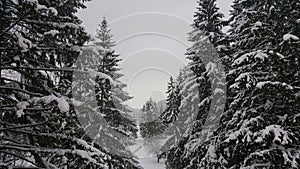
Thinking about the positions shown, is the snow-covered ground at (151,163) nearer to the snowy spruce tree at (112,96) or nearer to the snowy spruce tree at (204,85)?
the snowy spruce tree at (112,96)

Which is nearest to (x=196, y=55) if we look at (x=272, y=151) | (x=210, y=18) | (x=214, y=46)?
(x=214, y=46)

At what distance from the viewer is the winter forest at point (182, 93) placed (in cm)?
566

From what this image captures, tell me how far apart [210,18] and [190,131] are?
242 inches

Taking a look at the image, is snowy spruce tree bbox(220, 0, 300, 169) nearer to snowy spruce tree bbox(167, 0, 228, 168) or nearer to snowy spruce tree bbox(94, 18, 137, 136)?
snowy spruce tree bbox(167, 0, 228, 168)

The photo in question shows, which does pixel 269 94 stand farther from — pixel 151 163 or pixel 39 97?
pixel 151 163

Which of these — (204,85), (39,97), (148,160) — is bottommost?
(39,97)

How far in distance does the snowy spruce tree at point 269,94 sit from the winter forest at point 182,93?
35mm

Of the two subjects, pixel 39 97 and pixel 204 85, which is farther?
pixel 204 85

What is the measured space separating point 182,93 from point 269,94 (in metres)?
7.63

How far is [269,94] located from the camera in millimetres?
9469

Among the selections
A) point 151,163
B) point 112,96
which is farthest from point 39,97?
point 151,163

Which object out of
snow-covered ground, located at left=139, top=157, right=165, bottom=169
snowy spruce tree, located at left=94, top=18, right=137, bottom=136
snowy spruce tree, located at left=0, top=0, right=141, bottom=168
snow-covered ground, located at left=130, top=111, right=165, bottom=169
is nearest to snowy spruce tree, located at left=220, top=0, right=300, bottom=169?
snowy spruce tree, located at left=0, top=0, right=141, bottom=168

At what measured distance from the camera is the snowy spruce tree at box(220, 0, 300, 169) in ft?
28.9

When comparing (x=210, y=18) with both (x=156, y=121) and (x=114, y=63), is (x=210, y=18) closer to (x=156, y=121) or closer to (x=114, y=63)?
(x=114, y=63)
